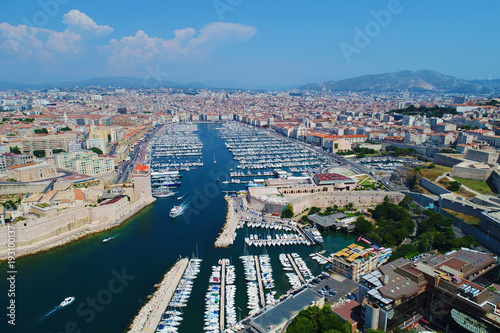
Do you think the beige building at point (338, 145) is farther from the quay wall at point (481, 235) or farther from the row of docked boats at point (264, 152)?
the quay wall at point (481, 235)

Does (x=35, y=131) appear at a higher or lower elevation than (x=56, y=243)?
higher

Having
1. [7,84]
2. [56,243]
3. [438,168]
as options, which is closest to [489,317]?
[56,243]

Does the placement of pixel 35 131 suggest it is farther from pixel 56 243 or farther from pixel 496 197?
pixel 496 197

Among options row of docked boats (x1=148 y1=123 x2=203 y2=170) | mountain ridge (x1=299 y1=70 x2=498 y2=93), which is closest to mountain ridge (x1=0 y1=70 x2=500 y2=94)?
mountain ridge (x1=299 y1=70 x2=498 y2=93)

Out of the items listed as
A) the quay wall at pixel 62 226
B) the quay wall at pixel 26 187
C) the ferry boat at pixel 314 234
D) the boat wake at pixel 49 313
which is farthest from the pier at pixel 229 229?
the quay wall at pixel 26 187

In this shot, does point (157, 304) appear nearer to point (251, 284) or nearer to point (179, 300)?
point (179, 300)

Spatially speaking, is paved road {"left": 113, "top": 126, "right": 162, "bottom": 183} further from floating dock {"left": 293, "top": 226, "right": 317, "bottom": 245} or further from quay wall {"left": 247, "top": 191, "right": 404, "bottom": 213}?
floating dock {"left": 293, "top": 226, "right": 317, "bottom": 245}

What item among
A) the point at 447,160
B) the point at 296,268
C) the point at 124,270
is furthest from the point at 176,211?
the point at 447,160
